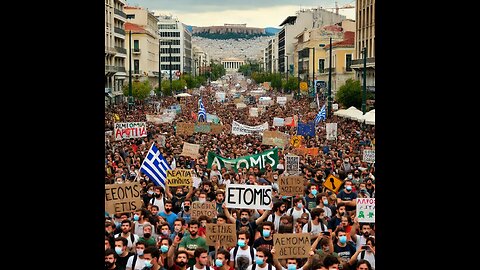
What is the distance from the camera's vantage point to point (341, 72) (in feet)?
221

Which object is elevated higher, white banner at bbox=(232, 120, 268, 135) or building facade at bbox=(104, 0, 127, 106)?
building facade at bbox=(104, 0, 127, 106)

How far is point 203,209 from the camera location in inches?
435

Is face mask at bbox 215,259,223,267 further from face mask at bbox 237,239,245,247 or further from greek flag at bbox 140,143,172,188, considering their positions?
greek flag at bbox 140,143,172,188

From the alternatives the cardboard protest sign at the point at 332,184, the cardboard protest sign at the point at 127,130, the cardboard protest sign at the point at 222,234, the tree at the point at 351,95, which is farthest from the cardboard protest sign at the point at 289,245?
the tree at the point at 351,95

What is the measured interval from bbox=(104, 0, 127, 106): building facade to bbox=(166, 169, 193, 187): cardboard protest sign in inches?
1731

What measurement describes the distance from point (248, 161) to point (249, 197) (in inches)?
190

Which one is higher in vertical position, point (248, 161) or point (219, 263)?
point (248, 161)

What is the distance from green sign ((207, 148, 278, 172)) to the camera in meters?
15.7

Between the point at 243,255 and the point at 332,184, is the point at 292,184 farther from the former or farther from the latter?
the point at 243,255

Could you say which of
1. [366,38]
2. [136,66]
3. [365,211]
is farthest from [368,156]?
[136,66]

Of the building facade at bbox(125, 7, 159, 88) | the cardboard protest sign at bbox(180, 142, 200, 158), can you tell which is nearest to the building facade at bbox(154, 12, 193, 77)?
the building facade at bbox(125, 7, 159, 88)
